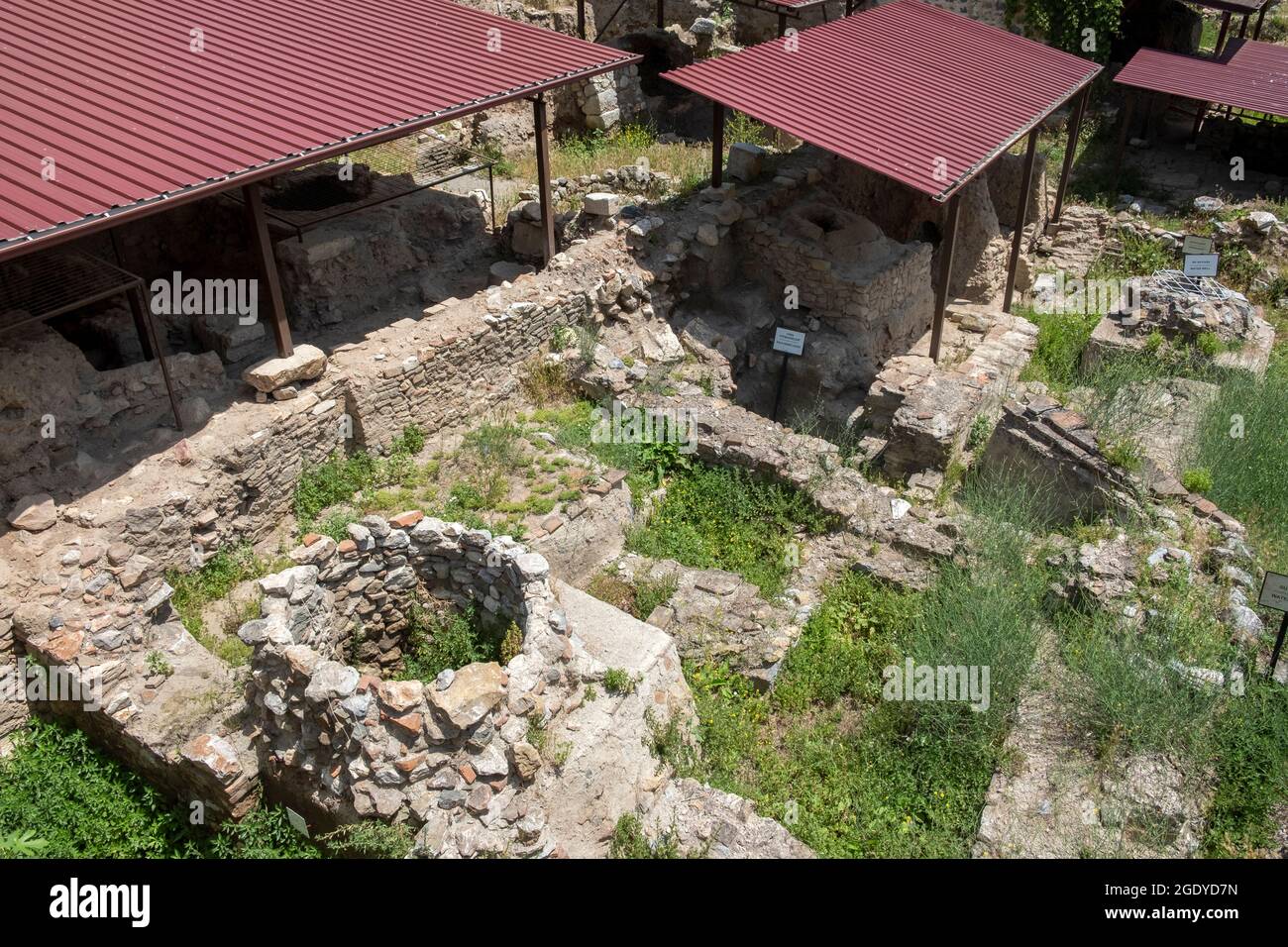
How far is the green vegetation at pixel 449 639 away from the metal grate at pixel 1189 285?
960 cm

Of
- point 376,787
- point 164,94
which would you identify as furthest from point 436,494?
point 164,94

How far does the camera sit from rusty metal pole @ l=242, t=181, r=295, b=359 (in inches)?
323

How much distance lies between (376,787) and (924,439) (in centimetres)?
625

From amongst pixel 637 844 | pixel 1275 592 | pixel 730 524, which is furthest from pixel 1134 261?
pixel 637 844

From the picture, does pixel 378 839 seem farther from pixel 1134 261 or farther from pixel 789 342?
pixel 1134 261

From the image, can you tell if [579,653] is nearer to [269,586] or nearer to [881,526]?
[269,586]

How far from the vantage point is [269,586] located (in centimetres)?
615

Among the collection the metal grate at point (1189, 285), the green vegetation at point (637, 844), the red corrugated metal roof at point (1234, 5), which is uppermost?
the red corrugated metal roof at point (1234, 5)

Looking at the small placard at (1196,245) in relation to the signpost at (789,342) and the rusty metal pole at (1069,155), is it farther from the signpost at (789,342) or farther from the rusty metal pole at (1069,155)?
the signpost at (789,342)

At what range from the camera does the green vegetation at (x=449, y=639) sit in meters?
6.83

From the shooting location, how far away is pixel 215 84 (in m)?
8.89

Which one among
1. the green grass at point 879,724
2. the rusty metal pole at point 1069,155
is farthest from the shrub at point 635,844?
the rusty metal pole at point 1069,155

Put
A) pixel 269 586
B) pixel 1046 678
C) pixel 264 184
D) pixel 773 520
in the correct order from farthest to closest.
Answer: pixel 264 184, pixel 773 520, pixel 1046 678, pixel 269 586

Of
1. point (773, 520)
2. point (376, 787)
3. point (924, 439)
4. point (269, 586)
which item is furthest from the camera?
point (924, 439)
